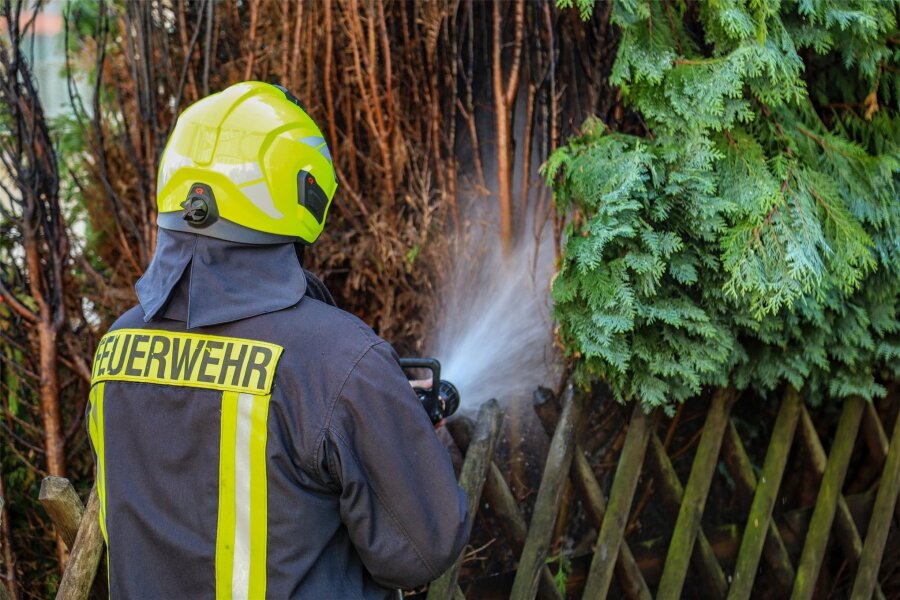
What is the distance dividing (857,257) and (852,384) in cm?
66

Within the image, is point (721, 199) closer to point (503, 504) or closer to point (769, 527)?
point (503, 504)

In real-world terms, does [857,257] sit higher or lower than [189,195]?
lower

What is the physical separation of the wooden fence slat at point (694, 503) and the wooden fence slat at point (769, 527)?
0.18 m

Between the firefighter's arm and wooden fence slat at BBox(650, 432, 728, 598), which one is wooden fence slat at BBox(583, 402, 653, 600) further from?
the firefighter's arm

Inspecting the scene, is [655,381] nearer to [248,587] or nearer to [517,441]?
[517,441]

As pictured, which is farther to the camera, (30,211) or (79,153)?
(79,153)

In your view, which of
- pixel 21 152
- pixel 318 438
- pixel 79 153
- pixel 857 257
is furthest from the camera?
pixel 79 153

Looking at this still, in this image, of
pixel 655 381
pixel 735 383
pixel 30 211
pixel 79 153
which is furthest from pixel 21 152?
pixel 735 383

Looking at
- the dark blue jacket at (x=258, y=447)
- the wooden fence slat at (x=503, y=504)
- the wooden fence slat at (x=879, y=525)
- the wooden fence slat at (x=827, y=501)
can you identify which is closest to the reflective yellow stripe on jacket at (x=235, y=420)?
the dark blue jacket at (x=258, y=447)

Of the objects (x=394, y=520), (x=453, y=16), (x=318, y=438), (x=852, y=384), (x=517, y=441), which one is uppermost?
(x=453, y=16)

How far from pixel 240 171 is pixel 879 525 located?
3287mm

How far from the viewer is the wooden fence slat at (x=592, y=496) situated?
10.6 ft

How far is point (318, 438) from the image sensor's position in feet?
5.73

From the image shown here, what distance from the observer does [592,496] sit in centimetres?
323
